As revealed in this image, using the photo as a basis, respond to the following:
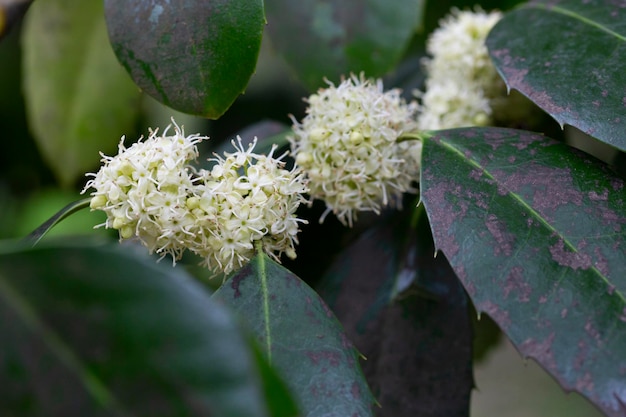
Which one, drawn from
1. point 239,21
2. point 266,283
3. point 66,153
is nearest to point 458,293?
point 266,283

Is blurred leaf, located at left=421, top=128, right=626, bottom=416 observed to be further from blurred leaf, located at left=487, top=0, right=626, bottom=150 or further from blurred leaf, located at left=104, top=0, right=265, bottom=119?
blurred leaf, located at left=104, top=0, right=265, bottom=119

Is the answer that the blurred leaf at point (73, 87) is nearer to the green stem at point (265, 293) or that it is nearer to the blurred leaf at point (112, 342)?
the green stem at point (265, 293)

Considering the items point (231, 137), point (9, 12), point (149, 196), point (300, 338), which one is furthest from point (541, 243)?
point (231, 137)

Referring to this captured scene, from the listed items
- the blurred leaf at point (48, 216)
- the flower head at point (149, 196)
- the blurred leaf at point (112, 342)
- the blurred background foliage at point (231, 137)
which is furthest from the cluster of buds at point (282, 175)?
the blurred leaf at point (48, 216)

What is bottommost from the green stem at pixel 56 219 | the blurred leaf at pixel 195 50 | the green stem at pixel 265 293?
the green stem at pixel 265 293

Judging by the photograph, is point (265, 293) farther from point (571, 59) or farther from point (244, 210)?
point (571, 59)

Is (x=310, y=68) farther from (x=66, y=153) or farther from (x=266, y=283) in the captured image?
(x=66, y=153)

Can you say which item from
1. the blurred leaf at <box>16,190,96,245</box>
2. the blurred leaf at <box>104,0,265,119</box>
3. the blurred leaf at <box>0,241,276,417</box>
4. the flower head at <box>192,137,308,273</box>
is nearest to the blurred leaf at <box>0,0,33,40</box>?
the blurred leaf at <box>104,0,265,119</box>
